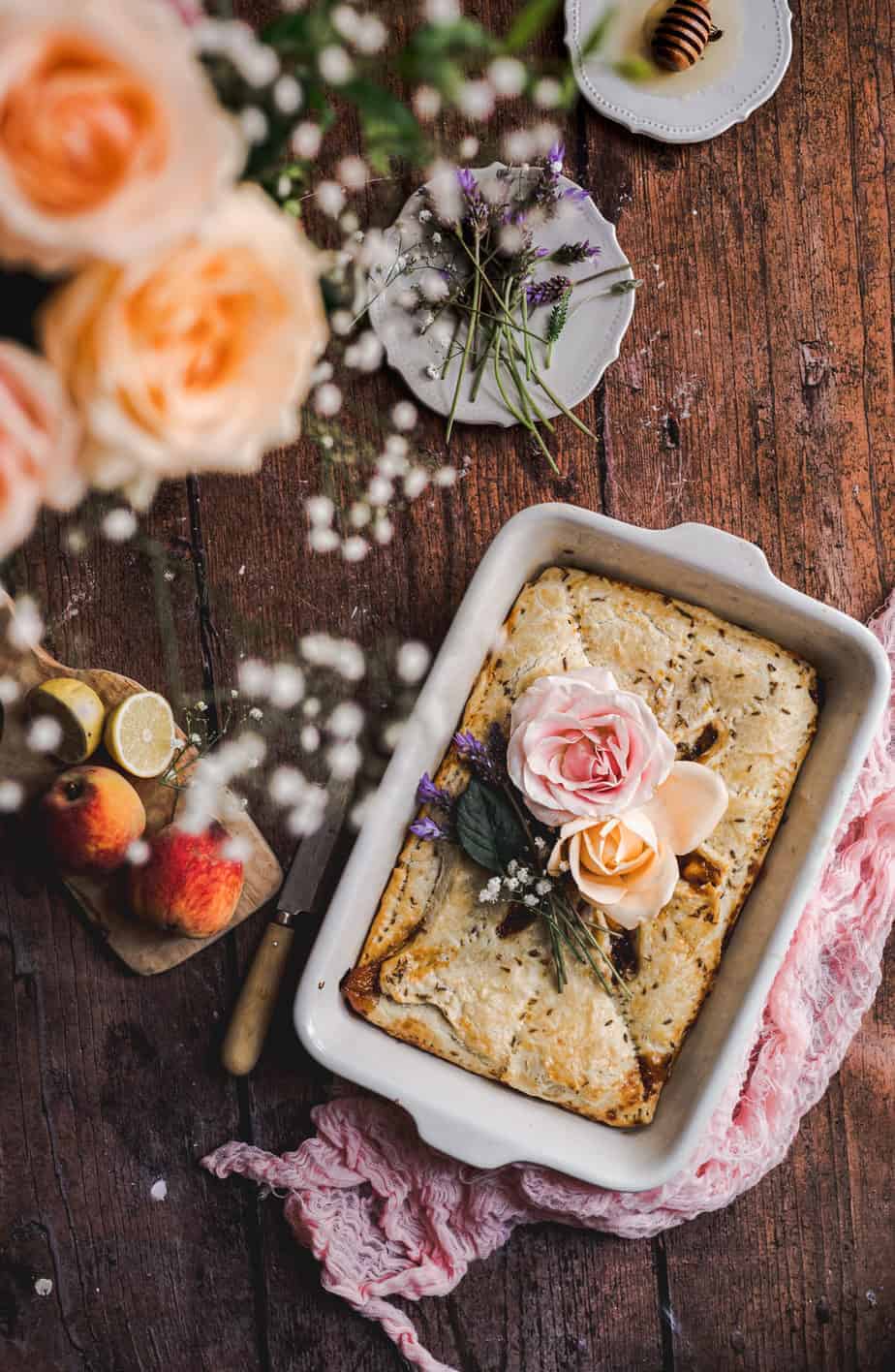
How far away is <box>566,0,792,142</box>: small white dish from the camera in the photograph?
59.8 inches

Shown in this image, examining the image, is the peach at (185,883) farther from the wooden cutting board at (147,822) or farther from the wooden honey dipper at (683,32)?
the wooden honey dipper at (683,32)

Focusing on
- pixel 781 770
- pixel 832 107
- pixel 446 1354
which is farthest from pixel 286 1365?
pixel 832 107

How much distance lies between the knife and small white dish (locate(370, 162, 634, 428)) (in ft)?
1.88

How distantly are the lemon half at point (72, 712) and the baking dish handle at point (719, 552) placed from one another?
786mm

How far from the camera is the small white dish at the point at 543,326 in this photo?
1.50 metres

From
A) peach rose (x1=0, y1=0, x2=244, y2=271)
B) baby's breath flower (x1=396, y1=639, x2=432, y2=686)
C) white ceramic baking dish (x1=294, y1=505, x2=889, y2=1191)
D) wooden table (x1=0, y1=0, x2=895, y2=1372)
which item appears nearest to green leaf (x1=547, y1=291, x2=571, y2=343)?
wooden table (x1=0, y1=0, x2=895, y2=1372)

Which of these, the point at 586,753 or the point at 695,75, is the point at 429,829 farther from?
the point at 695,75

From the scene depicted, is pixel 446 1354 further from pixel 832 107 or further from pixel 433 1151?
pixel 832 107

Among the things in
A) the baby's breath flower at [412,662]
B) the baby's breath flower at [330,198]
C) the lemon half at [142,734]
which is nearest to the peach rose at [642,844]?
the baby's breath flower at [412,662]

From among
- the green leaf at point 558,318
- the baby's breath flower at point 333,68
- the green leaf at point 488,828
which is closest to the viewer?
the baby's breath flower at point 333,68

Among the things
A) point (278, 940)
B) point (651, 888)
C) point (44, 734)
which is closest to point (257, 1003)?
point (278, 940)

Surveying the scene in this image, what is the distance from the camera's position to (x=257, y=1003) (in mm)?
1509

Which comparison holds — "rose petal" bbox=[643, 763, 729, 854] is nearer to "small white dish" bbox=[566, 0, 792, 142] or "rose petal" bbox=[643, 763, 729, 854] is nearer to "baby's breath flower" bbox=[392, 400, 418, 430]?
"baby's breath flower" bbox=[392, 400, 418, 430]

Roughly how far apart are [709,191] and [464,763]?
910mm
